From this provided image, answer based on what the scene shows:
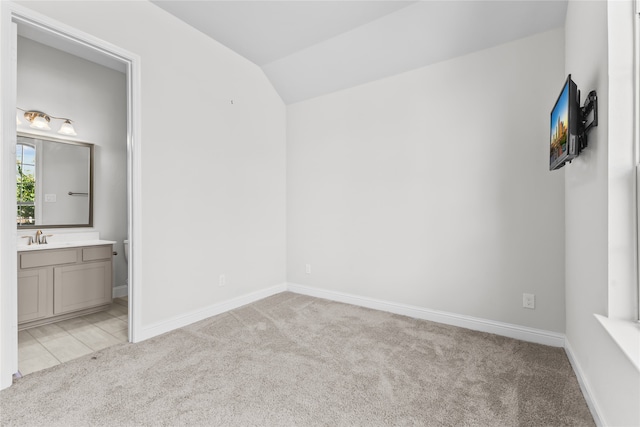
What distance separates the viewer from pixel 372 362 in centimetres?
207

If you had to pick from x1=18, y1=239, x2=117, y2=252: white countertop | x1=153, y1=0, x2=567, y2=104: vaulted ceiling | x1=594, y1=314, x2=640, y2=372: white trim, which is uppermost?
x1=153, y1=0, x2=567, y2=104: vaulted ceiling

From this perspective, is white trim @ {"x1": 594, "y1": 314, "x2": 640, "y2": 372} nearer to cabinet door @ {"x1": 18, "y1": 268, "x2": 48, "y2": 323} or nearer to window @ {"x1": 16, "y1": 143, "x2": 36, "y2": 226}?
cabinet door @ {"x1": 18, "y1": 268, "x2": 48, "y2": 323}

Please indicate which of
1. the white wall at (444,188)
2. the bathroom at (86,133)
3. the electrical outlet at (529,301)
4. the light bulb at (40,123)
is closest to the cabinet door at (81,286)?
the bathroom at (86,133)

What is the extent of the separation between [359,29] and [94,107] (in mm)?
3119

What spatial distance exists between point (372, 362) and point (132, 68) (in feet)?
9.34

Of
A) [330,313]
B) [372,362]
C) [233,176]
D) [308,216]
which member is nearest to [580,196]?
[372,362]

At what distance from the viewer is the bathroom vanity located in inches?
105

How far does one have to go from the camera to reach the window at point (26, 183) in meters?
2.96

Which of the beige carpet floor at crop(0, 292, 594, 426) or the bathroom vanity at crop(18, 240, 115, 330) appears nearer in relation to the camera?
the beige carpet floor at crop(0, 292, 594, 426)

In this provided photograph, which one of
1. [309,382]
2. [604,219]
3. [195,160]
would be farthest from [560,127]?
[195,160]

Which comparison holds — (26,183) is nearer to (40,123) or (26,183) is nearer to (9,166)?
(40,123)

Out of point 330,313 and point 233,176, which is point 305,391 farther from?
point 233,176

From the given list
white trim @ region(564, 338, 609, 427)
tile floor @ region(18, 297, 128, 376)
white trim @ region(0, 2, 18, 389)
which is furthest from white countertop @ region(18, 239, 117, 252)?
white trim @ region(564, 338, 609, 427)

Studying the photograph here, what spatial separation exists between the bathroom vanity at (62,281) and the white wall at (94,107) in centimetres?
47
